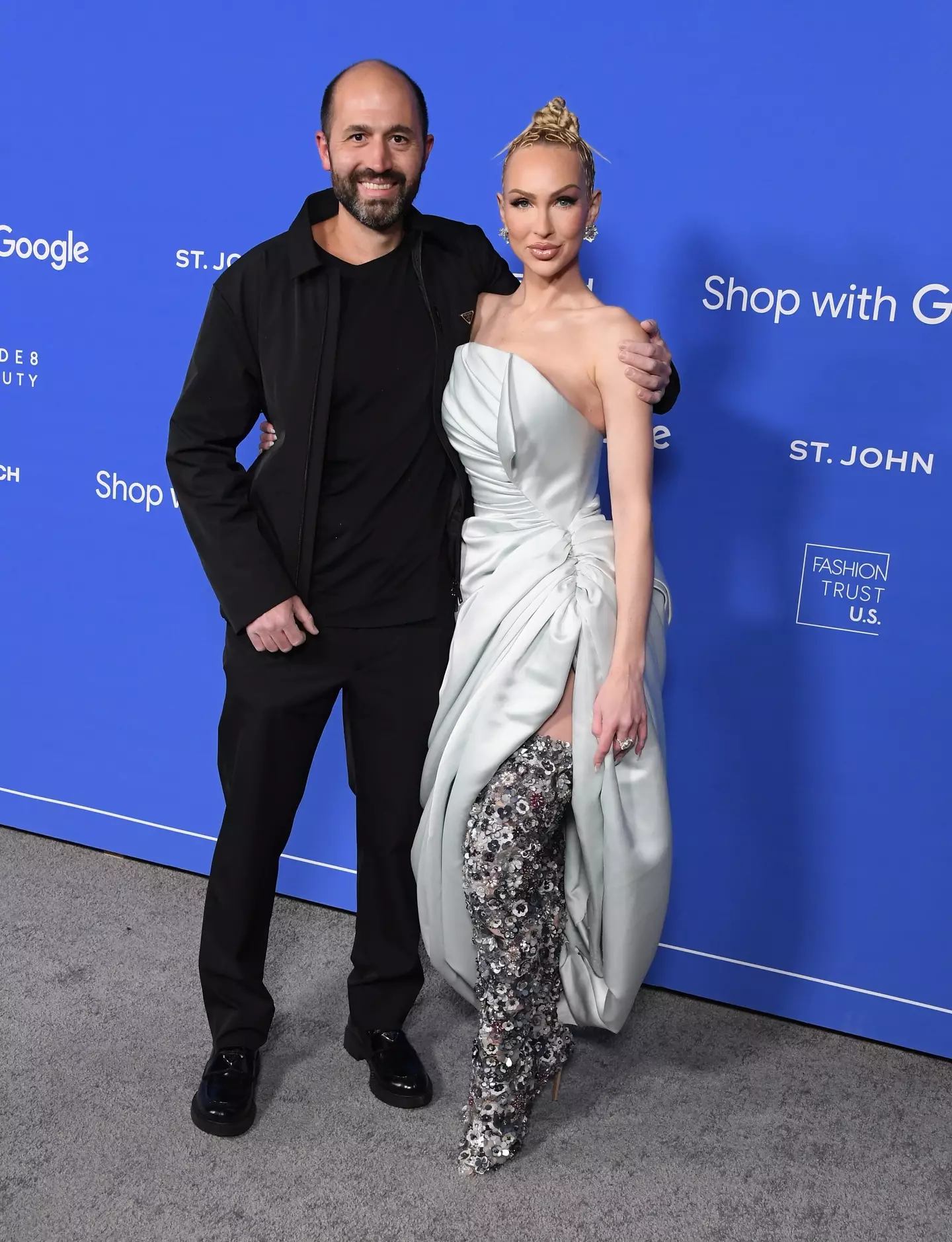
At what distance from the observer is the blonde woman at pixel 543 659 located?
201 centimetres

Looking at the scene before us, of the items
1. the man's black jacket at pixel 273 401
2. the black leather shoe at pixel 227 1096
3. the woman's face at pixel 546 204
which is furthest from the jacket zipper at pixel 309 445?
the black leather shoe at pixel 227 1096

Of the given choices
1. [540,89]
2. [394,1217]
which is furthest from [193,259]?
[394,1217]

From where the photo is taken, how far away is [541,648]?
2.09 m

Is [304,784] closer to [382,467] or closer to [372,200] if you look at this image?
[382,467]

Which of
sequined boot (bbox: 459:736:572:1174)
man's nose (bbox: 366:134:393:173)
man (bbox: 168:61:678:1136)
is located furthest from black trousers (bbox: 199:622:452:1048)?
man's nose (bbox: 366:134:393:173)

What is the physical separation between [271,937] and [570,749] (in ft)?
4.20

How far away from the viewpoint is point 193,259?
2955 mm

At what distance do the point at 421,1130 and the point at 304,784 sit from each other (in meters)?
0.68

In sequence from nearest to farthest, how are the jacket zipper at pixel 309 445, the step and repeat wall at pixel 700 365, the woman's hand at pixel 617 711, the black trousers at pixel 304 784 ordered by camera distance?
the woman's hand at pixel 617 711 < the jacket zipper at pixel 309 445 < the black trousers at pixel 304 784 < the step and repeat wall at pixel 700 365

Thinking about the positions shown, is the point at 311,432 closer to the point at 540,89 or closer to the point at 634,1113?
the point at 540,89

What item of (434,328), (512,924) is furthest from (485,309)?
(512,924)

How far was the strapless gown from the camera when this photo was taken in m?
2.08

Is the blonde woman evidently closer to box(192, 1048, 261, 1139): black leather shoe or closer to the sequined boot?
the sequined boot

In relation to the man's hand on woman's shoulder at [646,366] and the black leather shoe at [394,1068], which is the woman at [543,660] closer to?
the man's hand on woman's shoulder at [646,366]
